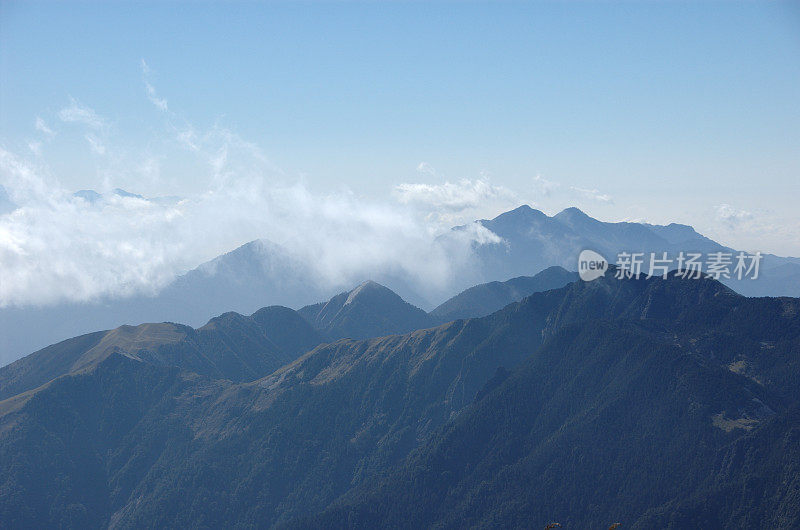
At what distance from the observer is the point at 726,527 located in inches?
7736

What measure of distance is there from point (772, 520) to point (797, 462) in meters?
21.3

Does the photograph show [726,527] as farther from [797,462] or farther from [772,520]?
[797,462]

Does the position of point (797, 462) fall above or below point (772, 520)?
above

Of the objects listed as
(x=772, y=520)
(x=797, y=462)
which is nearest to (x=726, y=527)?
(x=772, y=520)

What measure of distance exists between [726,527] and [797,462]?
30629 mm

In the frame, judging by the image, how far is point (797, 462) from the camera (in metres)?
196

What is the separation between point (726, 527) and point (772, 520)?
13788 mm

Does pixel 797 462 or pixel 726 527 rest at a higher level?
pixel 797 462
